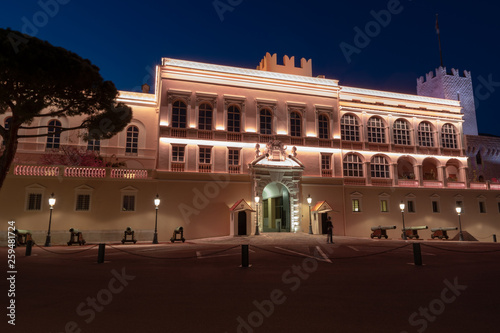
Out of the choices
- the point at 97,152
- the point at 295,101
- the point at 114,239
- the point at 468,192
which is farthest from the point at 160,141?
the point at 468,192

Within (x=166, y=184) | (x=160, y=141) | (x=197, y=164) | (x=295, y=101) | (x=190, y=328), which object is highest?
(x=295, y=101)

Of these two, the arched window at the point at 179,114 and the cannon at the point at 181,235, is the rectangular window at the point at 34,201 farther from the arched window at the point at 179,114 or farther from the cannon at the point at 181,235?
the arched window at the point at 179,114

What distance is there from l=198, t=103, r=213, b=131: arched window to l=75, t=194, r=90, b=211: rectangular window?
9768 mm

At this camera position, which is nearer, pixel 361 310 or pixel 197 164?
pixel 361 310

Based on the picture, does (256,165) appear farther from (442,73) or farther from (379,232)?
(442,73)

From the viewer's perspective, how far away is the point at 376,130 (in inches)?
1307

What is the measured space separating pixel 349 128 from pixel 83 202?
23189 millimetres

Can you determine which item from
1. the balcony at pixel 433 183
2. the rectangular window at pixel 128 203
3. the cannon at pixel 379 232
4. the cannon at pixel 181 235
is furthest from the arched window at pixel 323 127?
the rectangular window at pixel 128 203

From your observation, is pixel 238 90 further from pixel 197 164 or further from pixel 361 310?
pixel 361 310

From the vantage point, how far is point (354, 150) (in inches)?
1251

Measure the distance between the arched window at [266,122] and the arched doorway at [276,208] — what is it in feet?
15.1

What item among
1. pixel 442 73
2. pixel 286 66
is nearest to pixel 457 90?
pixel 442 73

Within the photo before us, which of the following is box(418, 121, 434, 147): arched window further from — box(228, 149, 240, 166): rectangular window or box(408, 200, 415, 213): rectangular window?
box(228, 149, 240, 166): rectangular window

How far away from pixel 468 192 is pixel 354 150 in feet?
41.5
